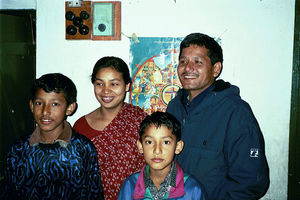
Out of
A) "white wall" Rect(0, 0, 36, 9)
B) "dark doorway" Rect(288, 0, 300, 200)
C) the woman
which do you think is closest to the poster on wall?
the woman

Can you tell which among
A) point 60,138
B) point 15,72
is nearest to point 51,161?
point 60,138

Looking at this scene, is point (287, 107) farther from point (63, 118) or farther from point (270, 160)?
point (63, 118)

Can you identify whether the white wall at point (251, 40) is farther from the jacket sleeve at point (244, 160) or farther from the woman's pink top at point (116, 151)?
the jacket sleeve at point (244, 160)

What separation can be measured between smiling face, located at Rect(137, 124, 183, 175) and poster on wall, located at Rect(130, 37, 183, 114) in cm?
102

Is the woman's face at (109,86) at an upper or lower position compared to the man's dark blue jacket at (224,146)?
upper

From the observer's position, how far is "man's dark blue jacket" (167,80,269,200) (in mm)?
1198

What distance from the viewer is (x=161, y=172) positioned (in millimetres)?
1289

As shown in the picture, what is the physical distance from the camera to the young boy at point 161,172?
1202mm

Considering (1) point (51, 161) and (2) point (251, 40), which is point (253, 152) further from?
(2) point (251, 40)

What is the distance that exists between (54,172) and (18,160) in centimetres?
23

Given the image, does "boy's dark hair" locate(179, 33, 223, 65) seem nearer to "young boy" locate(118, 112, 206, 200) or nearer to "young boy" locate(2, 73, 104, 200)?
"young boy" locate(118, 112, 206, 200)

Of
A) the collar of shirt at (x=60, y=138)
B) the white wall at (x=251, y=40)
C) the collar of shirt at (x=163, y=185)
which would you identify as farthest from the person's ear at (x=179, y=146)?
the white wall at (x=251, y=40)

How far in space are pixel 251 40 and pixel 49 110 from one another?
1891 mm

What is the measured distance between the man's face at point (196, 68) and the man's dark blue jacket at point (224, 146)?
0.07m
